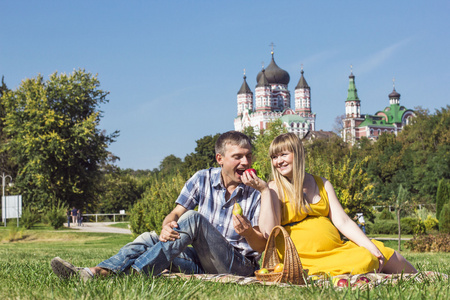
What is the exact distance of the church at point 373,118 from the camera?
12269 cm

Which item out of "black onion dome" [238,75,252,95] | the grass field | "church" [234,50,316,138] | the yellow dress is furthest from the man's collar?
"black onion dome" [238,75,252,95]

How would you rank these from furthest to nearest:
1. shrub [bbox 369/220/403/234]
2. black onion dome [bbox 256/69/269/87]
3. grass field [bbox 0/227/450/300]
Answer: black onion dome [bbox 256/69/269/87], shrub [bbox 369/220/403/234], grass field [bbox 0/227/450/300]

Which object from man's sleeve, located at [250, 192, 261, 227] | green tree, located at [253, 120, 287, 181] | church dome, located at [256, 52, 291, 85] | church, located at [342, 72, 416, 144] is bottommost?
man's sleeve, located at [250, 192, 261, 227]

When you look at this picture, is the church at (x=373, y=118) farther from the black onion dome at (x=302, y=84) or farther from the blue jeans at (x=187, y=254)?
the blue jeans at (x=187, y=254)

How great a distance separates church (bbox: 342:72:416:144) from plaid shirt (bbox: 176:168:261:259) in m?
117

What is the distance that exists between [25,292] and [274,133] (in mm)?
20227

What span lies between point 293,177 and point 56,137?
2463cm

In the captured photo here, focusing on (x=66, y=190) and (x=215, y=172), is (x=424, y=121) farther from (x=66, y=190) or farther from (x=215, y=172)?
(x=215, y=172)

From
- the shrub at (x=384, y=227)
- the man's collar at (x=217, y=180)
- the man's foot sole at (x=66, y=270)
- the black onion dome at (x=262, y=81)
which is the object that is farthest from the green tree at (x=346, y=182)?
the black onion dome at (x=262, y=81)

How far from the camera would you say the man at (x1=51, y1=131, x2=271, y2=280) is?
11.9 feet

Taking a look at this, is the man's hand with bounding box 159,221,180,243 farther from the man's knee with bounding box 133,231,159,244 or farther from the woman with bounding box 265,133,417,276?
the woman with bounding box 265,133,417,276

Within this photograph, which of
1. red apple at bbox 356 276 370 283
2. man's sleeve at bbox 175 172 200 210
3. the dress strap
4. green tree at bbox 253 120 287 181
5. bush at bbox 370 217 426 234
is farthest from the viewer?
bush at bbox 370 217 426 234

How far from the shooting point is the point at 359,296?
261 cm

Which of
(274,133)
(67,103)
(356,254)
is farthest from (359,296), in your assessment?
(67,103)
